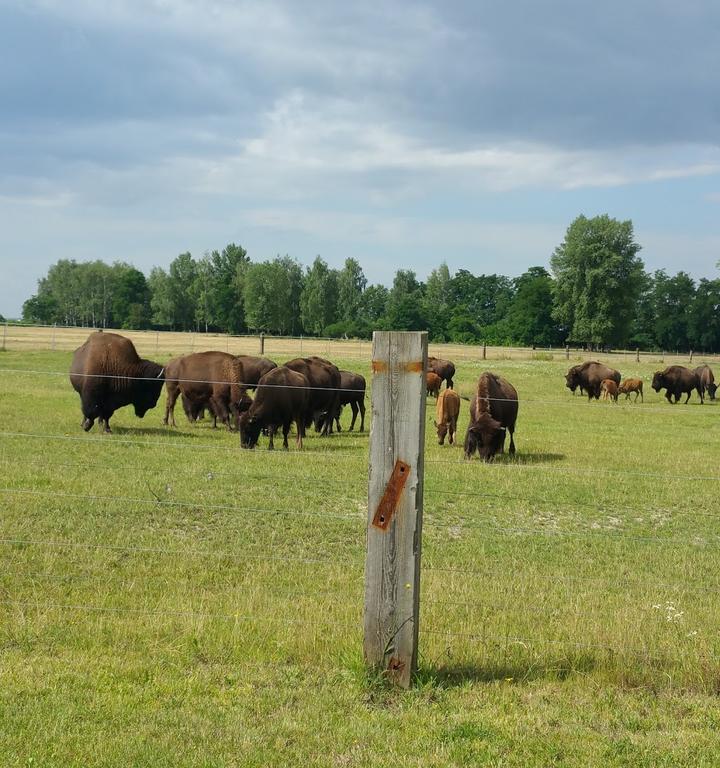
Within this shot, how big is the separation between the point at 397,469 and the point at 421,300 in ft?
380

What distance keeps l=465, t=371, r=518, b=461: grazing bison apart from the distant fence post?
1137cm

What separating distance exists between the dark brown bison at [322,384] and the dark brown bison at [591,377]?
842 inches

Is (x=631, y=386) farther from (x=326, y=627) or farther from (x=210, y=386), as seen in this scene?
(x=326, y=627)

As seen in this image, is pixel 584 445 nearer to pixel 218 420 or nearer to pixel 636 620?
pixel 218 420

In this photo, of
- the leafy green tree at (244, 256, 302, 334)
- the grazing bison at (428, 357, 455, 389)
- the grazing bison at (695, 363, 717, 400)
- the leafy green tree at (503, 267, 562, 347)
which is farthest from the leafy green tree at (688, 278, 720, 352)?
the grazing bison at (428, 357, 455, 389)

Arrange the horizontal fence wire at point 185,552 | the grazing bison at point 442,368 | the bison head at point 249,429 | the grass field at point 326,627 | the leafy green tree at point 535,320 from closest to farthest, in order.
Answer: the grass field at point 326,627
the horizontal fence wire at point 185,552
the bison head at point 249,429
the grazing bison at point 442,368
the leafy green tree at point 535,320

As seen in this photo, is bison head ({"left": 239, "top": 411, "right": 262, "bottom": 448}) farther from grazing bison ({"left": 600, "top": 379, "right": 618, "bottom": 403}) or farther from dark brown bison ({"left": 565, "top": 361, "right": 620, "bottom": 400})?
dark brown bison ({"left": 565, "top": 361, "right": 620, "bottom": 400})

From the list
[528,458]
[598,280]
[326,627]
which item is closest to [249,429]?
[528,458]

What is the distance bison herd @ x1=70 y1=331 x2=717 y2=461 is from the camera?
1769 cm

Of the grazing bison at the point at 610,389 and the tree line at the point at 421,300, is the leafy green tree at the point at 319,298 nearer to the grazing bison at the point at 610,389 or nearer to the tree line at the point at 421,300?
the tree line at the point at 421,300

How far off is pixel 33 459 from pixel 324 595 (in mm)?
8158

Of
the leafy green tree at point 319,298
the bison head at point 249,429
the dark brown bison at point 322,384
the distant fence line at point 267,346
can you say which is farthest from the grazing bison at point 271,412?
the leafy green tree at point 319,298

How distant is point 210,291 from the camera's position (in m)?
125

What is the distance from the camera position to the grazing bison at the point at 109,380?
1873 cm
